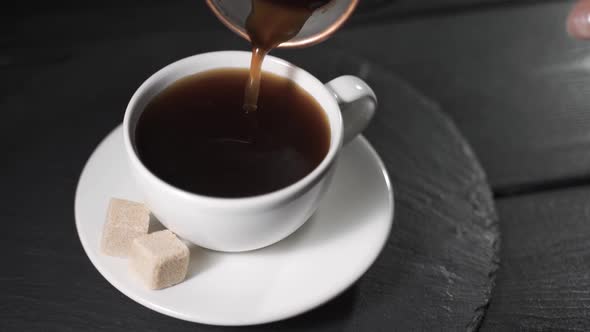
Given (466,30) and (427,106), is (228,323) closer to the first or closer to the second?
(427,106)

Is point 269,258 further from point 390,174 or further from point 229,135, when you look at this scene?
point 390,174

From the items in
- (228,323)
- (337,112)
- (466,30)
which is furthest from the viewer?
(466,30)

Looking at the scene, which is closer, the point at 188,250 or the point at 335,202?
the point at 188,250

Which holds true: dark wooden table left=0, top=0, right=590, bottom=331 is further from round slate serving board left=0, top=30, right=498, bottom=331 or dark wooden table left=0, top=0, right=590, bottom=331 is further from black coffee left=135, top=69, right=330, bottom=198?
black coffee left=135, top=69, right=330, bottom=198

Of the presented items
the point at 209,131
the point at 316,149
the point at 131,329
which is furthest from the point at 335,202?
the point at 131,329

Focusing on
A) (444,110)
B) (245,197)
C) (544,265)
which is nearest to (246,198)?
(245,197)

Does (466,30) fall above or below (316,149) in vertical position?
below

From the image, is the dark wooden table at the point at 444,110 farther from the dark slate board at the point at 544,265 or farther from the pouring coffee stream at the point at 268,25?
the pouring coffee stream at the point at 268,25

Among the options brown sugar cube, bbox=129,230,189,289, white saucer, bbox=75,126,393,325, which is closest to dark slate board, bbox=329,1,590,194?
white saucer, bbox=75,126,393,325
